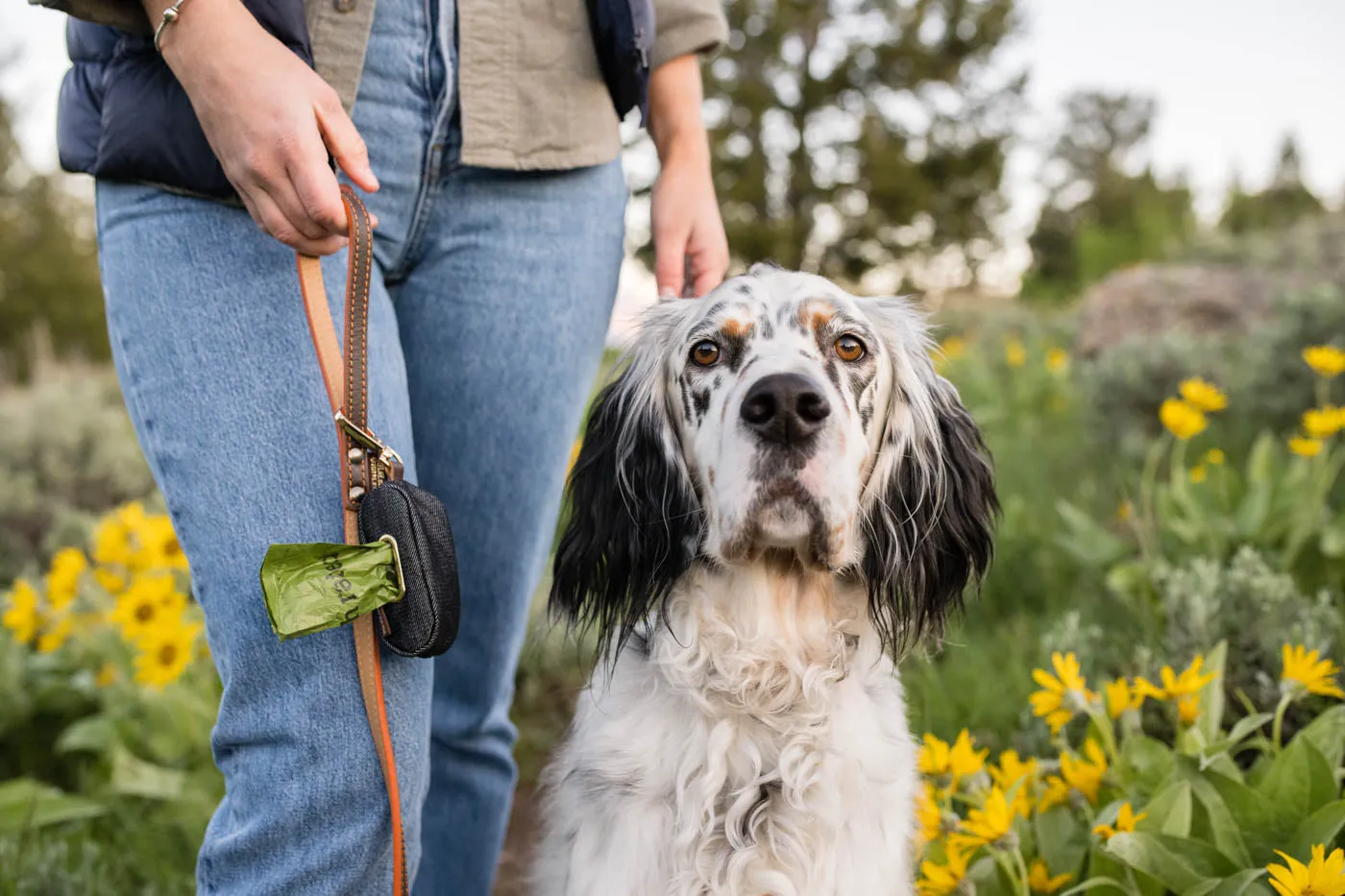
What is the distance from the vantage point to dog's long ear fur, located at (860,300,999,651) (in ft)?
5.66

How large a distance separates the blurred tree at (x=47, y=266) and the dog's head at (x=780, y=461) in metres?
20.6

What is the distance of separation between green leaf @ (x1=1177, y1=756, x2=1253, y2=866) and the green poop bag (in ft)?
4.54

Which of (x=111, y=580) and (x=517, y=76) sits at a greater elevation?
(x=517, y=76)

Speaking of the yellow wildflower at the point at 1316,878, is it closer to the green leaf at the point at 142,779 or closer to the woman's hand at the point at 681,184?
the woman's hand at the point at 681,184

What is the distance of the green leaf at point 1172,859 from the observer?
5.37 feet

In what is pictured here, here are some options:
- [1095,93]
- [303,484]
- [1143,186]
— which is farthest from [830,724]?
[1095,93]

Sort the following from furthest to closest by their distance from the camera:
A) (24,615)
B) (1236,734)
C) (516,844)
Result: (516,844), (24,615), (1236,734)

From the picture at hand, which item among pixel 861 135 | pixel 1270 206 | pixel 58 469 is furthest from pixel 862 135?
pixel 58 469

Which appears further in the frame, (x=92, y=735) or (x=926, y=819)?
(x=92, y=735)

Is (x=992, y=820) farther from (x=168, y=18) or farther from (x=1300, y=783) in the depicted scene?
(x=168, y=18)

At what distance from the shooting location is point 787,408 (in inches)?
57.2

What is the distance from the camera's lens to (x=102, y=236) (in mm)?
1390

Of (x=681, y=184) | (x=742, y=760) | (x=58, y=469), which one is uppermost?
(x=681, y=184)

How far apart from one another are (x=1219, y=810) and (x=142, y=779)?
2.41 m
